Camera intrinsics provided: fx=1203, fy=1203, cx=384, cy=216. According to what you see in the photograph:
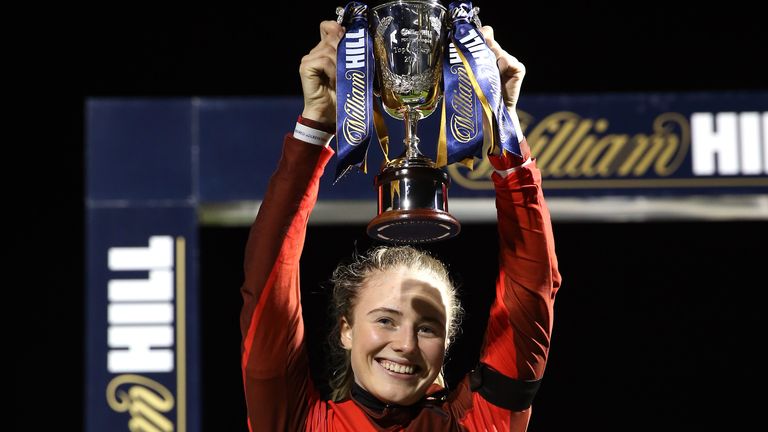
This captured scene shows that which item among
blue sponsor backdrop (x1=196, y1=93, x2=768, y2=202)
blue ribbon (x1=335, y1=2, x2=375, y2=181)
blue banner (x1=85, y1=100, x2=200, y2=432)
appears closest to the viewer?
blue ribbon (x1=335, y1=2, x2=375, y2=181)

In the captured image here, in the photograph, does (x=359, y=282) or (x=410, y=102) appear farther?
(x=359, y=282)

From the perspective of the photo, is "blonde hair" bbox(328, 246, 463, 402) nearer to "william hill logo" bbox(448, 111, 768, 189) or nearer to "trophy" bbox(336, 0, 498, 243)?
"trophy" bbox(336, 0, 498, 243)

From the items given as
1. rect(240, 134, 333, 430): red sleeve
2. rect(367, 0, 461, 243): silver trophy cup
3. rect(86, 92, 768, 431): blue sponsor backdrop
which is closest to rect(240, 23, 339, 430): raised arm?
rect(240, 134, 333, 430): red sleeve

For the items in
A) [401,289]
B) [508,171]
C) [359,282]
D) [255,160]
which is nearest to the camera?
[508,171]

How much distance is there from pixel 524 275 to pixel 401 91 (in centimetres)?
40

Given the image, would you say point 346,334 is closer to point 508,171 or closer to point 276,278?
point 276,278

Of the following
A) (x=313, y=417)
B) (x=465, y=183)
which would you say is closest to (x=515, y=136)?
(x=313, y=417)

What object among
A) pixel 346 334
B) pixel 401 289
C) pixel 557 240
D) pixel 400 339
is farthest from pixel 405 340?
pixel 557 240

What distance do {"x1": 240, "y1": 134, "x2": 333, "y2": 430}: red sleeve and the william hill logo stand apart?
77.8 inches

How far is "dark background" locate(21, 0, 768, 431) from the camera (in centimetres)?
448

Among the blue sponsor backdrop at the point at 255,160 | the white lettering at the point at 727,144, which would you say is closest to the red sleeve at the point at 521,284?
the blue sponsor backdrop at the point at 255,160

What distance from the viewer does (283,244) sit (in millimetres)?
2092

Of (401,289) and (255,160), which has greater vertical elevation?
(255,160)

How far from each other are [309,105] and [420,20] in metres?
0.27
